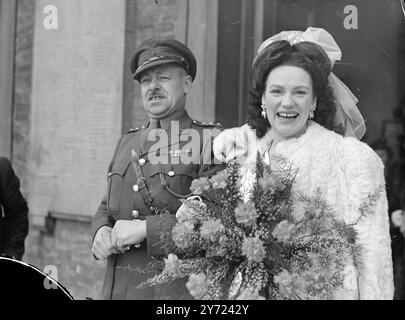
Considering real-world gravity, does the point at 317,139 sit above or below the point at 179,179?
above

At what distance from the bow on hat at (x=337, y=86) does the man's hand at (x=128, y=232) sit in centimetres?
80

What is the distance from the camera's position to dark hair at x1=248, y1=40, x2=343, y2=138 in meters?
2.25

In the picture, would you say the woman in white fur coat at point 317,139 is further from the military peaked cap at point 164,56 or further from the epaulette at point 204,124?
the military peaked cap at point 164,56

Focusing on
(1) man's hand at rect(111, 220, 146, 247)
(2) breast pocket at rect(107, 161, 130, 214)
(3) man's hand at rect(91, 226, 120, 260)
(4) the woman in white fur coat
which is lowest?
(3) man's hand at rect(91, 226, 120, 260)

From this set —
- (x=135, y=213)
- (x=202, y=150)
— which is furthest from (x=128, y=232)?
(x=202, y=150)

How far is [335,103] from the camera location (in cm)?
232

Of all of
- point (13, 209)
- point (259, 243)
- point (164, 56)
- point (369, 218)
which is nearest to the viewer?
point (259, 243)

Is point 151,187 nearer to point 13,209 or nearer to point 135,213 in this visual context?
point 135,213

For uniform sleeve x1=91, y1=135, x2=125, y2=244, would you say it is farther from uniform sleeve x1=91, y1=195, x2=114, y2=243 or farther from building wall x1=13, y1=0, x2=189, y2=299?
building wall x1=13, y1=0, x2=189, y2=299

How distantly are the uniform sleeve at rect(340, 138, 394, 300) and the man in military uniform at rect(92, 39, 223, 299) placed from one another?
516mm

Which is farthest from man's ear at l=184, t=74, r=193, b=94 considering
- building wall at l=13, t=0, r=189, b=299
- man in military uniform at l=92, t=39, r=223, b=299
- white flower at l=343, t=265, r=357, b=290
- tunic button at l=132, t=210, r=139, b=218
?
white flower at l=343, t=265, r=357, b=290

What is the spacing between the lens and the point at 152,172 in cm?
243

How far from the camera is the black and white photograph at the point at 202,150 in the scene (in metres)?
1.95

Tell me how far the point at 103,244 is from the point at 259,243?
82 cm
